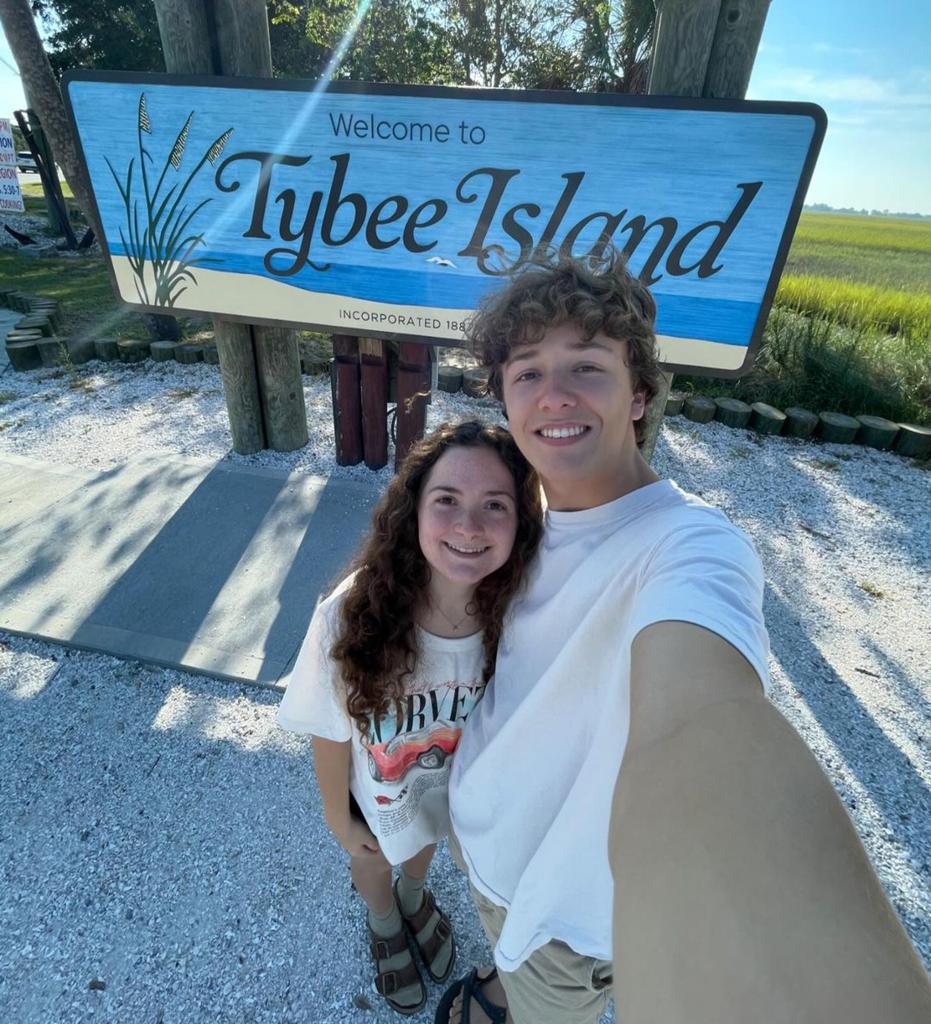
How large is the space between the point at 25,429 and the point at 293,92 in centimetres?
348

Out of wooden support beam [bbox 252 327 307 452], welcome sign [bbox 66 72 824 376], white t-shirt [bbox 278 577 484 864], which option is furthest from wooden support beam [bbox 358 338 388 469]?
white t-shirt [bbox 278 577 484 864]

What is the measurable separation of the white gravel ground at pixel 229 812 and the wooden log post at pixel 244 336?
2102mm

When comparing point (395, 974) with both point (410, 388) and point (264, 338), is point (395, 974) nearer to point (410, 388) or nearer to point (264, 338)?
point (410, 388)

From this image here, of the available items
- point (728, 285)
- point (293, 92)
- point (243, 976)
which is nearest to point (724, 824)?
point (243, 976)

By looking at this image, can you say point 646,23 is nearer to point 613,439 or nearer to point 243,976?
point 613,439

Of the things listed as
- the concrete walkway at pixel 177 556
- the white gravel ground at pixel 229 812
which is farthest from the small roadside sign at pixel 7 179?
the white gravel ground at pixel 229 812

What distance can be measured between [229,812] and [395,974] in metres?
0.79

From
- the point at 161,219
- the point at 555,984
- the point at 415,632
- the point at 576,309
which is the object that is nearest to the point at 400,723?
the point at 415,632

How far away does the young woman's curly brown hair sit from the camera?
3.75ft

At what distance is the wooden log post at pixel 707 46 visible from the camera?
7.49 ft

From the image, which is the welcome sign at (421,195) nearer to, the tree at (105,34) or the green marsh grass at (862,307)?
the green marsh grass at (862,307)

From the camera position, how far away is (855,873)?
1.54 ft

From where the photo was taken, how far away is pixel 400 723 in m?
1.24

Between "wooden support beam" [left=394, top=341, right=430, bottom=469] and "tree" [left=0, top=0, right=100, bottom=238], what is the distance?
5.24 metres
